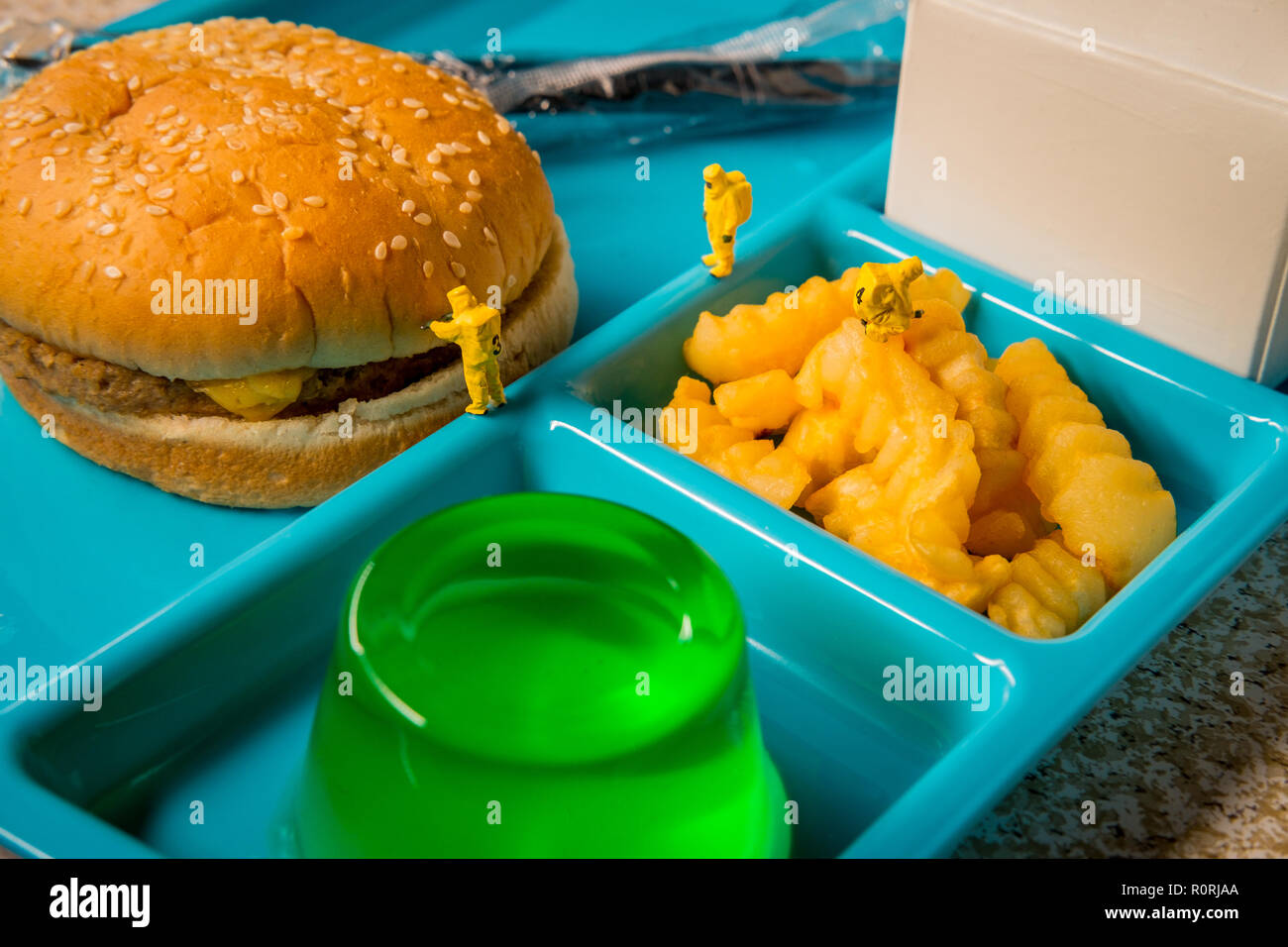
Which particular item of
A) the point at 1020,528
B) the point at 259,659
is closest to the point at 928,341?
the point at 1020,528

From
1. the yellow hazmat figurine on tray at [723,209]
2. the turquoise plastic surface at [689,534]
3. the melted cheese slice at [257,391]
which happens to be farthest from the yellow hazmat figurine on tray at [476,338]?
the yellow hazmat figurine on tray at [723,209]

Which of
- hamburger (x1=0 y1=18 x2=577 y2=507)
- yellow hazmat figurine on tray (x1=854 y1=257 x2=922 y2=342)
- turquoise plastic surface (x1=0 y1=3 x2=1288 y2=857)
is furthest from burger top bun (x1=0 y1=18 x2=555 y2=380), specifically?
yellow hazmat figurine on tray (x1=854 y1=257 x2=922 y2=342)

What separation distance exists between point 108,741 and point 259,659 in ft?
→ 0.48

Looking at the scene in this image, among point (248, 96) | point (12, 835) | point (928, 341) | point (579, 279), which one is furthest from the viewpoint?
point (579, 279)

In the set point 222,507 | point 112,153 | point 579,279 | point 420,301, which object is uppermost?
point 112,153

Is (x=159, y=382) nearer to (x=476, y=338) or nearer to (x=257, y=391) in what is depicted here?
(x=257, y=391)

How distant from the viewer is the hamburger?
4.22 ft

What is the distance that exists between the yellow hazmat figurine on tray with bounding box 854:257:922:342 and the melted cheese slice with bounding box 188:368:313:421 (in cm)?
58

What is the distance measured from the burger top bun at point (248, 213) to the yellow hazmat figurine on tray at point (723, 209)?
20 cm

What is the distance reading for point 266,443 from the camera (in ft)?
4.42

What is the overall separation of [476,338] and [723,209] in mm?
353

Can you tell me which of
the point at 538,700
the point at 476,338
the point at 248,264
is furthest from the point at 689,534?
the point at 248,264

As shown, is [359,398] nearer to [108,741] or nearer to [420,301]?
[420,301]

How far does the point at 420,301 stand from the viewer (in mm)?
1333
